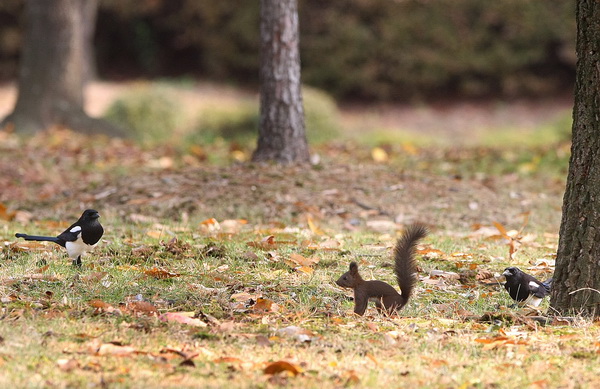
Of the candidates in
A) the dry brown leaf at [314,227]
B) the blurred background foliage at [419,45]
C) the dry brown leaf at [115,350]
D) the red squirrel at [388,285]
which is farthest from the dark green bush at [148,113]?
the dry brown leaf at [115,350]

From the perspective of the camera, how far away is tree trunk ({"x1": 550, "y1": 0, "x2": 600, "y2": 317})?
4414 mm

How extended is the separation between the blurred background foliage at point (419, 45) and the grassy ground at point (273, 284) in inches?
418

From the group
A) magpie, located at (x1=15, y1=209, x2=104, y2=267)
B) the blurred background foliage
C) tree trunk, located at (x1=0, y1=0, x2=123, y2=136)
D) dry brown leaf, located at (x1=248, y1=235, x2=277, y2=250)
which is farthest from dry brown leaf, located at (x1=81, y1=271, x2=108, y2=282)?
the blurred background foliage

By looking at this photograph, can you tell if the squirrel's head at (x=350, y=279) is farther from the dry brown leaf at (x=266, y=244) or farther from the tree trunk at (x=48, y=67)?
the tree trunk at (x=48, y=67)

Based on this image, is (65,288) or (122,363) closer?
(122,363)

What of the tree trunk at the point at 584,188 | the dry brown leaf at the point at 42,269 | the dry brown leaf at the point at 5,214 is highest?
the tree trunk at the point at 584,188

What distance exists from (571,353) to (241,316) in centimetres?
165

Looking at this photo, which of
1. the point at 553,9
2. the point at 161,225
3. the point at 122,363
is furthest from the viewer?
the point at 553,9

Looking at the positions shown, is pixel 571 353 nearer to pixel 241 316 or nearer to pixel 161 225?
pixel 241 316

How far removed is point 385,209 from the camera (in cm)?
825

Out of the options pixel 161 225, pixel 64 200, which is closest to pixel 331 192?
pixel 161 225

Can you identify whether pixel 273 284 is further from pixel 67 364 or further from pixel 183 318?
pixel 67 364

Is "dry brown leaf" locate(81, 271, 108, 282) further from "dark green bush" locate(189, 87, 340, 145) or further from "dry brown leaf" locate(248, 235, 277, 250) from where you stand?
"dark green bush" locate(189, 87, 340, 145)

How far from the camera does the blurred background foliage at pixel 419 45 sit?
66.3 feet
